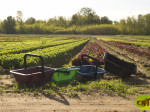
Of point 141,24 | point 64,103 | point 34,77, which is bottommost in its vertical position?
point 64,103

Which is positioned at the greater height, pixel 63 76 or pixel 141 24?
pixel 141 24

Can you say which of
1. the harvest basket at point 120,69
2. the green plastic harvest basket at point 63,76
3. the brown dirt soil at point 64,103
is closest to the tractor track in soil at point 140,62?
the harvest basket at point 120,69

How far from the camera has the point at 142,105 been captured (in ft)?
6.48

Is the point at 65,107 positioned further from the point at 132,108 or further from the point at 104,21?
the point at 104,21

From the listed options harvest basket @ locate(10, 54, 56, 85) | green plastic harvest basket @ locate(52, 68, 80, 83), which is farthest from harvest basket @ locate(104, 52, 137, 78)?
harvest basket @ locate(10, 54, 56, 85)

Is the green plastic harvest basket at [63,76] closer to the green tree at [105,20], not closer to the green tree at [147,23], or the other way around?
the green tree at [147,23]

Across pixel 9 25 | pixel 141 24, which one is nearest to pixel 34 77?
pixel 9 25

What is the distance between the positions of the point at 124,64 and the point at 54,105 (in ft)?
18.2

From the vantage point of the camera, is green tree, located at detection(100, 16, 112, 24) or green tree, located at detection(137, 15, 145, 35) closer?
green tree, located at detection(137, 15, 145, 35)

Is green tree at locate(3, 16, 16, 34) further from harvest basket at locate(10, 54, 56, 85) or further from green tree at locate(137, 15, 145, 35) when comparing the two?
harvest basket at locate(10, 54, 56, 85)

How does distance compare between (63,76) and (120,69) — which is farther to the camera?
(120,69)

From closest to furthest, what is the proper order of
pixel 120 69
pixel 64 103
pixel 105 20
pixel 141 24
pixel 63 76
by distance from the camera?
pixel 64 103 < pixel 63 76 < pixel 120 69 < pixel 141 24 < pixel 105 20

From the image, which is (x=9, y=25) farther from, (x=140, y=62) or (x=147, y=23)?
(x=140, y=62)

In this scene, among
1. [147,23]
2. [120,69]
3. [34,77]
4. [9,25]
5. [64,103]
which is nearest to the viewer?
[64,103]
